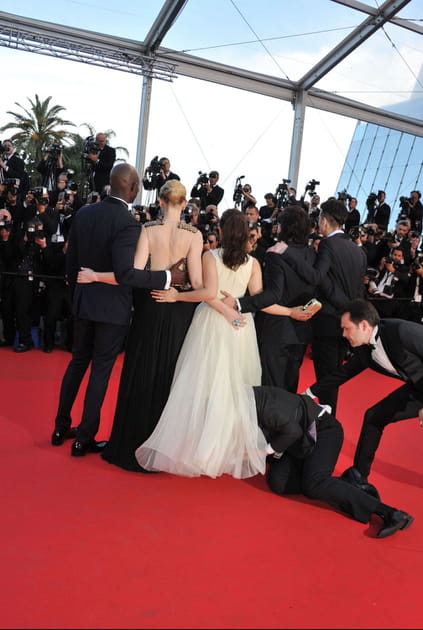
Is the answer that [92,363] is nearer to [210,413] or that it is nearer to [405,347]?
[210,413]

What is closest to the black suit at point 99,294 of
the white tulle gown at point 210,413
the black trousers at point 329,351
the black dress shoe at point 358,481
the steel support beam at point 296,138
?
the white tulle gown at point 210,413

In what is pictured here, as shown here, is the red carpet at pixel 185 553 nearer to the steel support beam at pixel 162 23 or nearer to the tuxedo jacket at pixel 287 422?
the tuxedo jacket at pixel 287 422

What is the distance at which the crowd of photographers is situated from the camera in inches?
236

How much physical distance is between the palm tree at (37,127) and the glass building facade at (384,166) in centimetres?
1024

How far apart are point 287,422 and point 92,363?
1108mm

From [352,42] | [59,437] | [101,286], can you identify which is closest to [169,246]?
[101,286]

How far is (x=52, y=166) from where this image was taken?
26.2 feet

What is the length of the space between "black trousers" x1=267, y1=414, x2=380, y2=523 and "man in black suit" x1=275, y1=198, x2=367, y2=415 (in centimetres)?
60

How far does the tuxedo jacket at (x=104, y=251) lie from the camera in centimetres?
290

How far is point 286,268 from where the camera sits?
3324 millimetres

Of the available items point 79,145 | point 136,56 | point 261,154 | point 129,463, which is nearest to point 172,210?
point 129,463

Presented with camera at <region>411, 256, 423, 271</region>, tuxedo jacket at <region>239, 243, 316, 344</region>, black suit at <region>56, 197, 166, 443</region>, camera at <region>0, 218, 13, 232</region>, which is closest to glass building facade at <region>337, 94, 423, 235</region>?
camera at <region>411, 256, 423, 271</region>

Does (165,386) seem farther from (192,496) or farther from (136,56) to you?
(136,56)

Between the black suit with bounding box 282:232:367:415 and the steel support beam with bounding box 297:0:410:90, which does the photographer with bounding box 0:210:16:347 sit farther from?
the steel support beam with bounding box 297:0:410:90
